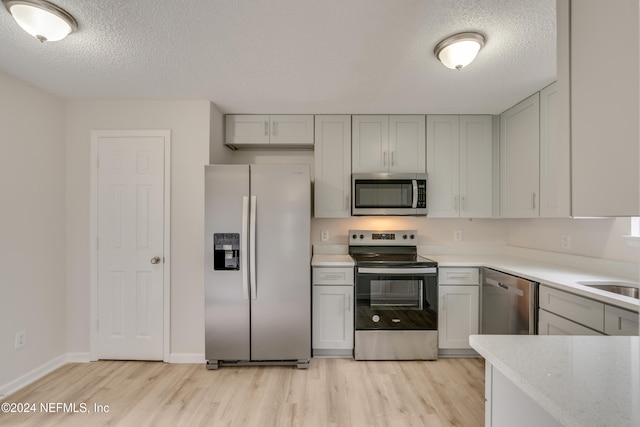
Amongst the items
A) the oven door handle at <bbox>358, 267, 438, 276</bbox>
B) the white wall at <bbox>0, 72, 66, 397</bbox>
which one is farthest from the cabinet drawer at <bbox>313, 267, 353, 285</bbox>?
the white wall at <bbox>0, 72, 66, 397</bbox>

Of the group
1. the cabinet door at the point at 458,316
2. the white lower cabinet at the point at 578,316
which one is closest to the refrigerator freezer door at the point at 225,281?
the cabinet door at the point at 458,316

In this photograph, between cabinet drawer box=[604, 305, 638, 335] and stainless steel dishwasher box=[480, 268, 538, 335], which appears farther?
stainless steel dishwasher box=[480, 268, 538, 335]

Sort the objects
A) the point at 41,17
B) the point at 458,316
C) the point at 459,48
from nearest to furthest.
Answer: the point at 41,17, the point at 459,48, the point at 458,316

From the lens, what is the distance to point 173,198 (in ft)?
8.89

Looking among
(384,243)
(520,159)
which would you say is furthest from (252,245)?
(520,159)

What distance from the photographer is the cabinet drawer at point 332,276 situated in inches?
109

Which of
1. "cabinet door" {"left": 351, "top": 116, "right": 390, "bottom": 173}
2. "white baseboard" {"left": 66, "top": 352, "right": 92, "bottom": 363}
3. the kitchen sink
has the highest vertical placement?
"cabinet door" {"left": 351, "top": 116, "right": 390, "bottom": 173}

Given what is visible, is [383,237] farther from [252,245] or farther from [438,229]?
[252,245]

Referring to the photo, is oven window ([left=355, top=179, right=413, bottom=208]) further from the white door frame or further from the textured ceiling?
the white door frame

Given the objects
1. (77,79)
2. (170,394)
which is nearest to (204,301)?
(170,394)

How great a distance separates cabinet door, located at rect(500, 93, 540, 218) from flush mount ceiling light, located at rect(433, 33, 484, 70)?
4.00ft

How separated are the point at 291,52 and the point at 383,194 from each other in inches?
63.8

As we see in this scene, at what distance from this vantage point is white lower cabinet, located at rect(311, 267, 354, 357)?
2.76 meters

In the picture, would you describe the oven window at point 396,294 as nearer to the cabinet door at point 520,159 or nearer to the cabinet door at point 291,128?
the cabinet door at point 520,159
